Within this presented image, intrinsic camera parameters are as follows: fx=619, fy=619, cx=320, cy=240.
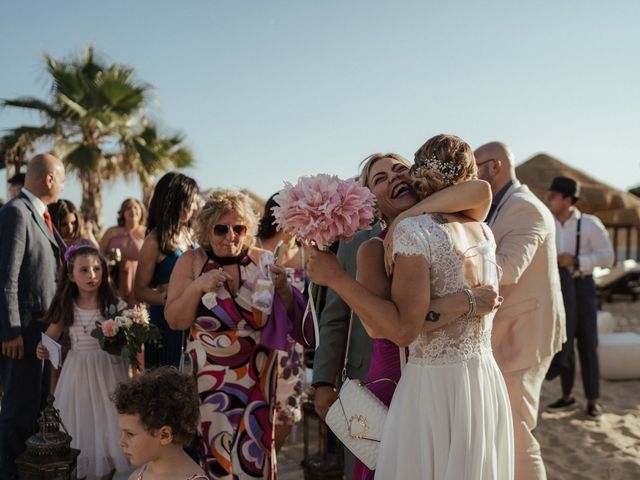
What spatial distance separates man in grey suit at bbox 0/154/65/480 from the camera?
4.14 m

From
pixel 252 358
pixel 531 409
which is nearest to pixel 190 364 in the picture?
pixel 252 358

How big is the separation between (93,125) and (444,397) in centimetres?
1647

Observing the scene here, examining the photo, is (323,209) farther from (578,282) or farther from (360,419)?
(578,282)

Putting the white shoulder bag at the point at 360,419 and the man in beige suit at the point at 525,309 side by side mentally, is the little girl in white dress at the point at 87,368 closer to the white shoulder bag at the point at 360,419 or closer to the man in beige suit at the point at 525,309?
the white shoulder bag at the point at 360,419

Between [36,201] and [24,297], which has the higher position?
[36,201]

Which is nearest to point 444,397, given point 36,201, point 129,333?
point 129,333

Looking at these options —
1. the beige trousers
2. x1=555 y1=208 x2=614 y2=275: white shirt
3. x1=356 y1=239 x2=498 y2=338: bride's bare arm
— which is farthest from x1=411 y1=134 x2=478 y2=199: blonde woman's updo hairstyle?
x1=555 y1=208 x2=614 y2=275: white shirt

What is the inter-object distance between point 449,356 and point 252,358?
1428mm

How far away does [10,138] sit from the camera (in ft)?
53.9

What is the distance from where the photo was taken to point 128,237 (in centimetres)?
638

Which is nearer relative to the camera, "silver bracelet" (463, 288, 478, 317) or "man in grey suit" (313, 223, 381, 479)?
"silver bracelet" (463, 288, 478, 317)

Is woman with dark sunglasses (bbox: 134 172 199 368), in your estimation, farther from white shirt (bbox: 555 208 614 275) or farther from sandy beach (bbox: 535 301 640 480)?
white shirt (bbox: 555 208 614 275)

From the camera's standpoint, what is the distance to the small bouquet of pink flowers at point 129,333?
3.75 metres

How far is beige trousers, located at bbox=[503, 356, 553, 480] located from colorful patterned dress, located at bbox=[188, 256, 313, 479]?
148 centimetres
